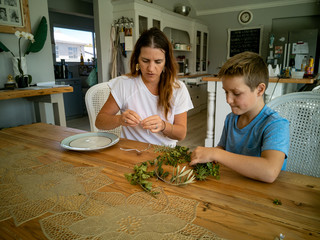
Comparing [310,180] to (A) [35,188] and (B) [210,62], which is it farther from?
(B) [210,62]

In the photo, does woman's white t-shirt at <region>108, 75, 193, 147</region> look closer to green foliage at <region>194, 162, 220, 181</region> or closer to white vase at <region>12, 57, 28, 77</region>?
green foliage at <region>194, 162, 220, 181</region>

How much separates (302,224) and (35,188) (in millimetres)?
744

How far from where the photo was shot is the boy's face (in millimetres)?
938

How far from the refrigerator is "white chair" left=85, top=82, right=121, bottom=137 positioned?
170 inches

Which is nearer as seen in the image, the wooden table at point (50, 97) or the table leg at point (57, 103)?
the wooden table at point (50, 97)

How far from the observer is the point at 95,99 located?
1578 millimetres

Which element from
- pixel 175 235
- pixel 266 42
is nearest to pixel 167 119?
pixel 175 235

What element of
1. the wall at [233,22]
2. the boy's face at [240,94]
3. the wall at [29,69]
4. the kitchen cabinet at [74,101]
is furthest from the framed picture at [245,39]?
the boy's face at [240,94]

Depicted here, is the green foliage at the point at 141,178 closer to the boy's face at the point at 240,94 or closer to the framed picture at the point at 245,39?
the boy's face at the point at 240,94

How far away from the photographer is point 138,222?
1.78 ft

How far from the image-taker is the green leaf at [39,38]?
109 inches

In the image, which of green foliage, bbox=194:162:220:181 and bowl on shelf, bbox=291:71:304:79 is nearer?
green foliage, bbox=194:162:220:181

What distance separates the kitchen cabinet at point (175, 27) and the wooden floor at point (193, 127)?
4.46ft

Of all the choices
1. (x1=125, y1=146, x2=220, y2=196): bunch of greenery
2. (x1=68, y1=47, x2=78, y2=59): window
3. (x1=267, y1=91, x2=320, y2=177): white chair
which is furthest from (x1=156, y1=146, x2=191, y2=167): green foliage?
(x1=68, y1=47, x2=78, y2=59): window
